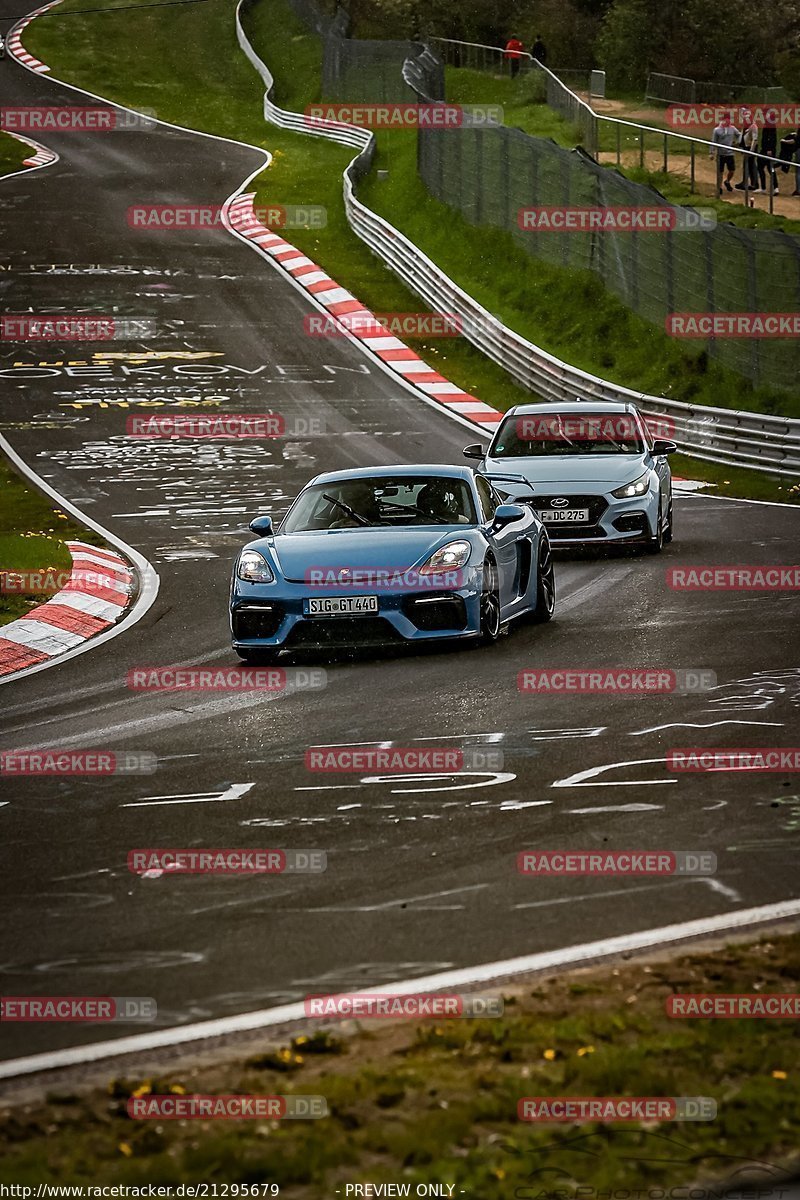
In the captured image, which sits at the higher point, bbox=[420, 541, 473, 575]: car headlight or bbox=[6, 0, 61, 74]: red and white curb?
bbox=[6, 0, 61, 74]: red and white curb

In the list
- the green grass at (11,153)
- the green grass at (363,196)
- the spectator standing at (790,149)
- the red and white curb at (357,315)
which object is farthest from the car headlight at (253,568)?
the green grass at (11,153)

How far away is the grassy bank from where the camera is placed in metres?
4.24

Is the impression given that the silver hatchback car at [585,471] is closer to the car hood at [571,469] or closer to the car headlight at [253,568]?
the car hood at [571,469]

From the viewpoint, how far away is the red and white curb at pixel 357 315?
1156 inches

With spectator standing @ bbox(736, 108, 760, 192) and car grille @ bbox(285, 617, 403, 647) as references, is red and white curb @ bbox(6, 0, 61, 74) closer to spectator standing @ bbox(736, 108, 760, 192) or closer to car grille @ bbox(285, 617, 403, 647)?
spectator standing @ bbox(736, 108, 760, 192)

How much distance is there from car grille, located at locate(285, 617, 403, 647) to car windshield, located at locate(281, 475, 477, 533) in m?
1.09

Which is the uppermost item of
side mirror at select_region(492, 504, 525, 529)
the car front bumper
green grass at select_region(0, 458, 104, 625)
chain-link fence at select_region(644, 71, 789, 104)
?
chain-link fence at select_region(644, 71, 789, 104)

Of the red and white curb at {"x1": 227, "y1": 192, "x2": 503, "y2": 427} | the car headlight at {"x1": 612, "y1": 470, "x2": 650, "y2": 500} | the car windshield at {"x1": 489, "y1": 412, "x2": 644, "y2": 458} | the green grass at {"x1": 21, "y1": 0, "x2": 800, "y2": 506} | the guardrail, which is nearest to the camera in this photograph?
the car headlight at {"x1": 612, "y1": 470, "x2": 650, "y2": 500}

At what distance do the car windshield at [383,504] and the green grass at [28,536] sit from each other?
277 cm

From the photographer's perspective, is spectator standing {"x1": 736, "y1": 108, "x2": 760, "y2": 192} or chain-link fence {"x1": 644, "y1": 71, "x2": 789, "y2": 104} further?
chain-link fence {"x1": 644, "y1": 71, "x2": 789, "y2": 104}

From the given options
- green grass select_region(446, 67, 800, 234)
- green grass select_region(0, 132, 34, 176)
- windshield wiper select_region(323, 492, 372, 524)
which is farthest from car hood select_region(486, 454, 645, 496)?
green grass select_region(0, 132, 34, 176)

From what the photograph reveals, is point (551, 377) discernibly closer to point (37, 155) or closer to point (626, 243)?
point (626, 243)

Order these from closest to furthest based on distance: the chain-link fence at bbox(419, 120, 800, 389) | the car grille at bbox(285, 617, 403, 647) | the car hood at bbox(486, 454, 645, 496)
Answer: the car grille at bbox(285, 617, 403, 647) → the car hood at bbox(486, 454, 645, 496) → the chain-link fence at bbox(419, 120, 800, 389)

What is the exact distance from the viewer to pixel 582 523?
17156mm
